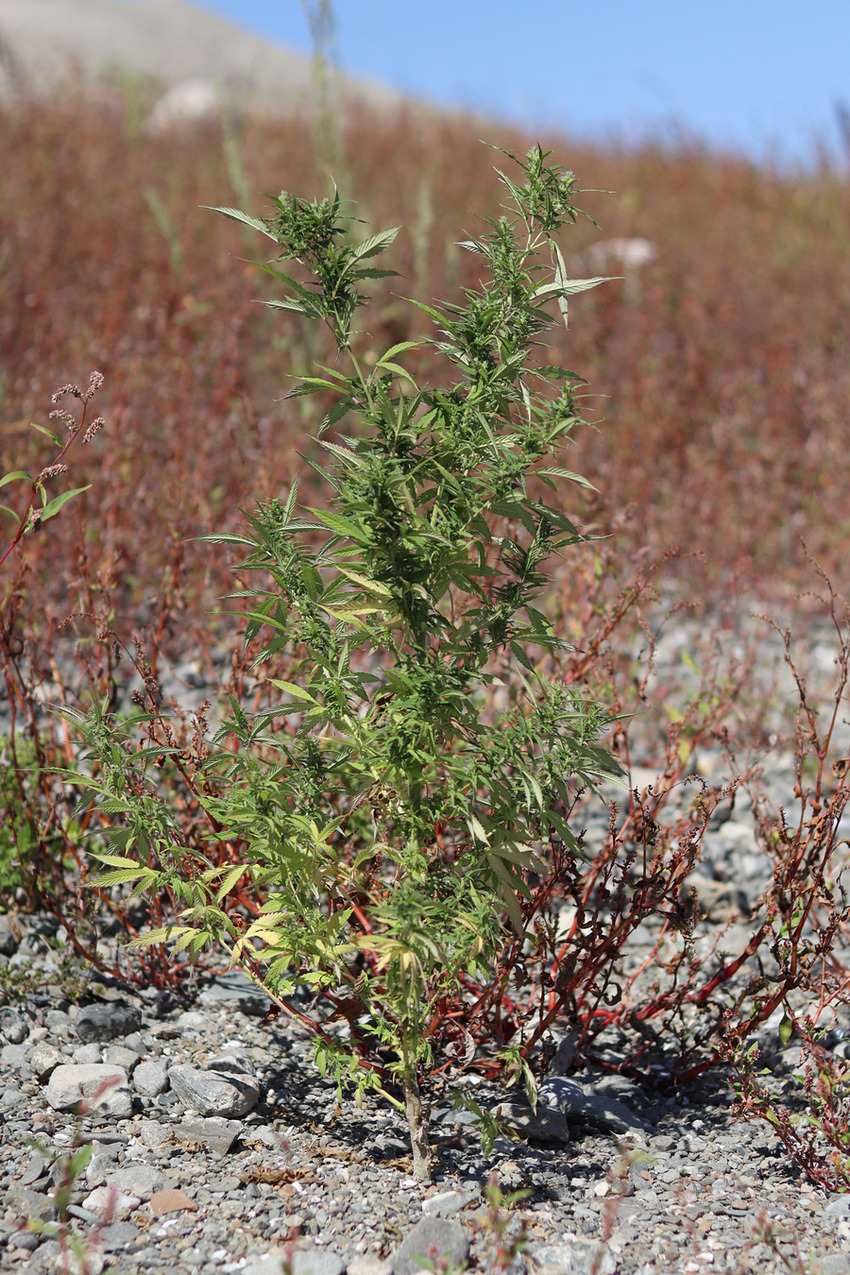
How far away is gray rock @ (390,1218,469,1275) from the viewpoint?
172 cm

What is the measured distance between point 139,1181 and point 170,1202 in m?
0.08

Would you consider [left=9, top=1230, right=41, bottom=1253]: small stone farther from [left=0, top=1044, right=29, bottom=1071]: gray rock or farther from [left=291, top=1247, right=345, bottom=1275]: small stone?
[left=0, top=1044, right=29, bottom=1071]: gray rock

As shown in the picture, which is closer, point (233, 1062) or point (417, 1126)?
point (417, 1126)

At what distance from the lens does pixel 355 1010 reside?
2145mm

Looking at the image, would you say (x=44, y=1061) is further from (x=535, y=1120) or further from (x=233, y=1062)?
(x=535, y=1120)

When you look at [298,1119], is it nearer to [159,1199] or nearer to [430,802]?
[159,1199]

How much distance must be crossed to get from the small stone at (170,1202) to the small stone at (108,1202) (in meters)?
0.03

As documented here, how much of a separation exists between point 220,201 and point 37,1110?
7506mm

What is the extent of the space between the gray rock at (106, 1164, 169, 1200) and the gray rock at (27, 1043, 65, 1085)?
0.36 m


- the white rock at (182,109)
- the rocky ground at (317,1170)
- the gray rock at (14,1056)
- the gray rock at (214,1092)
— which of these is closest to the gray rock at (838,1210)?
the rocky ground at (317,1170)

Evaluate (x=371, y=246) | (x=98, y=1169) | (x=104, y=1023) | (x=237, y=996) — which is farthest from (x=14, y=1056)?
(x=371, y=246)

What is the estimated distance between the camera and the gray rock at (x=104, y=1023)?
233cm

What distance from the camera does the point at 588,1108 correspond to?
2.25m

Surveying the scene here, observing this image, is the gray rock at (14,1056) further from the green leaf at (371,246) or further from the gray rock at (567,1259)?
the green leaf at (371,246)
